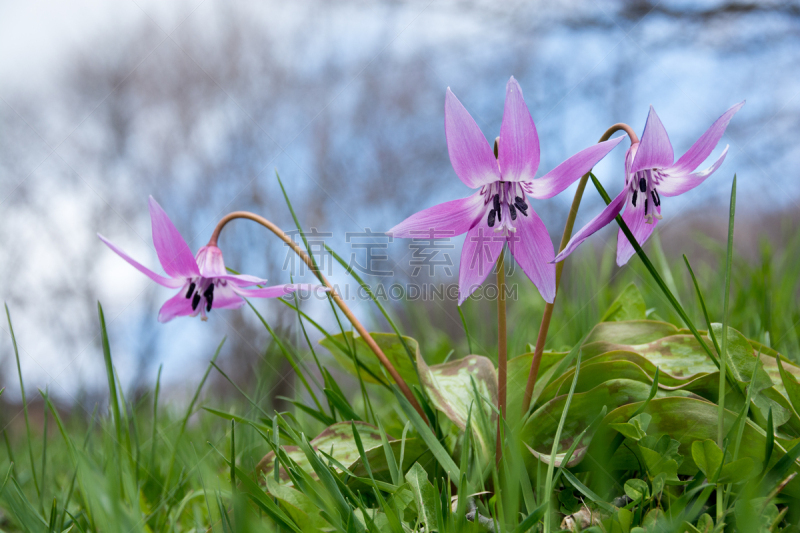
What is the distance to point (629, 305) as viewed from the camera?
1.35 meters

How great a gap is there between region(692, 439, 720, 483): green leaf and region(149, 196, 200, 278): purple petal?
3.35 ft

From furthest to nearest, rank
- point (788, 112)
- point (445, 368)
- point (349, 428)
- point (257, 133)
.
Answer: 1. point (257, 133)
2. point (788, 112)
3. point (445, 368)
4. point (349, 428)

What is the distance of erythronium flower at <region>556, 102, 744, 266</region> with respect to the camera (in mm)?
859

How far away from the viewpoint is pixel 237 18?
8.72m

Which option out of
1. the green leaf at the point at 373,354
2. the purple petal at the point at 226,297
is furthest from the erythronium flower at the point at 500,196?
the purple petal at the point at 226,297

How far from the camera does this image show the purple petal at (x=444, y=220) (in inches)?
39.6

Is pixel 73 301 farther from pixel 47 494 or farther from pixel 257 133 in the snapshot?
pixel 47 494

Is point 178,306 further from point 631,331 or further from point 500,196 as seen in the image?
point 631,331

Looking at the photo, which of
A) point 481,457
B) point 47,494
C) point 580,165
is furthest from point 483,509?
point 47,494

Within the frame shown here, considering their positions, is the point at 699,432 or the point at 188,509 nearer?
the point at 699,432

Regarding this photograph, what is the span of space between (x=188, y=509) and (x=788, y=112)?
654 centimetres

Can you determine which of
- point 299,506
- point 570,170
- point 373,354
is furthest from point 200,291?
point 570,170

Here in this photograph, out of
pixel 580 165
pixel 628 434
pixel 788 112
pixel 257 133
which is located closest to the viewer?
pixel 628 434

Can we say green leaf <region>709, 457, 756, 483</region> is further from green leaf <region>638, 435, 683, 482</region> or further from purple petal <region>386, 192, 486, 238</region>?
purple petal <region>386, 192, 486, 238</region>
